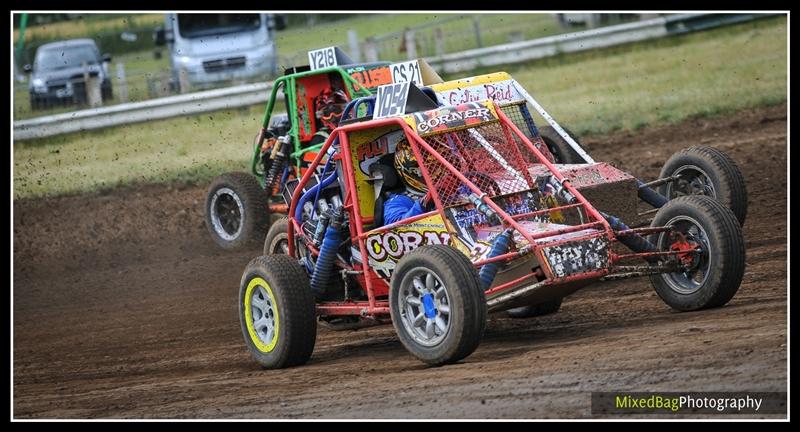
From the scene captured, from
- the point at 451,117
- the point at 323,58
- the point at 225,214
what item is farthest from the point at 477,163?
the point at 225,214

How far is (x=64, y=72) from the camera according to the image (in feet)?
70.4

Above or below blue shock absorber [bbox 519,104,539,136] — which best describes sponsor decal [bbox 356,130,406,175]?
below

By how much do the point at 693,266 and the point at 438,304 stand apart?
155cm

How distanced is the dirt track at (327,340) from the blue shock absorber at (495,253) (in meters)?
0.43

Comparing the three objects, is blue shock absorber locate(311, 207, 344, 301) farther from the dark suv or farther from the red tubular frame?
the dark suv

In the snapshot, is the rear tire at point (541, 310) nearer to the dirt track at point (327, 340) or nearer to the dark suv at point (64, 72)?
the dirt track at point (327, 340)

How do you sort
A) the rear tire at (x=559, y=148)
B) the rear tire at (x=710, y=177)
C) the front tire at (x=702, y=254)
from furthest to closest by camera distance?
the rear tire at (x=559, y=148) < the rear tire at (x=710, y=177) < the front tire at (x=702, y=254)

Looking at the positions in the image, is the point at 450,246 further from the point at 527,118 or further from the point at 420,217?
the point at 527,118

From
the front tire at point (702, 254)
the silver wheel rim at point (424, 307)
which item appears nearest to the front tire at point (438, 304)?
the silver wheel rim at point (424, 307)

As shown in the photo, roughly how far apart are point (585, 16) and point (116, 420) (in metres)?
15.6

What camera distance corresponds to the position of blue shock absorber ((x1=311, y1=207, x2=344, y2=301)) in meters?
7.93

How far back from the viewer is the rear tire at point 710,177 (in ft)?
31.1

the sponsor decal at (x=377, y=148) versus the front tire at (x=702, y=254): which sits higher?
the sponsor decal at (x=377, y=148)
